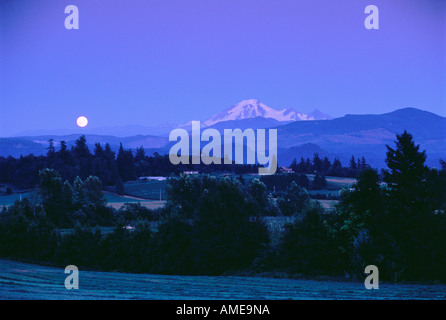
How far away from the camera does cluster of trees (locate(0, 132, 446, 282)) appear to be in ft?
84.5

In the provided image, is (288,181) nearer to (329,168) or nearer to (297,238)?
(329,168)

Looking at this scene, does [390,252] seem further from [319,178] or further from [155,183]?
[155,183]

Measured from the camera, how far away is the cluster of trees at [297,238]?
2575 centimetres

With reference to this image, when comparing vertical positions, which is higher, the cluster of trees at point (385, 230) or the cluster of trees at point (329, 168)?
the cluster of trees at point (329, 168)

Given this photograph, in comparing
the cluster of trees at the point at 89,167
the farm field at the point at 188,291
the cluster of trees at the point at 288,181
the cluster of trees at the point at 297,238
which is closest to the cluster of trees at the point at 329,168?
the cluster of trees at the point at 288,181

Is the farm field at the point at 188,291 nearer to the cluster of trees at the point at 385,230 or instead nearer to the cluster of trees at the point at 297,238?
the cluster of trees at the point at 385,230

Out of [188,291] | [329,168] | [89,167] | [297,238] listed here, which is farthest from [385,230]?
[329,168]

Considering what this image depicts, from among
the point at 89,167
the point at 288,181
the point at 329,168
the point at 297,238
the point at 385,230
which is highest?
the point at 89,167

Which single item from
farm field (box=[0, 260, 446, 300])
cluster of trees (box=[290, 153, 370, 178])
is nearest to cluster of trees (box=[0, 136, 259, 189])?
cluster of trees (box=[290, 153, 370, 178])

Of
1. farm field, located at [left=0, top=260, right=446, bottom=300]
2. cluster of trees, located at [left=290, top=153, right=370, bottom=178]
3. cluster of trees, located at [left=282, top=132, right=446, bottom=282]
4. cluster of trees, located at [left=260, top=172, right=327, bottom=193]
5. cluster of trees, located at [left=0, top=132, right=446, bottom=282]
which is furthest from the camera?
cluster of trees, located at [left=290, top=153, right=370, bottom=178]

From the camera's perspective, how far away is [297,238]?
31719 millimetres

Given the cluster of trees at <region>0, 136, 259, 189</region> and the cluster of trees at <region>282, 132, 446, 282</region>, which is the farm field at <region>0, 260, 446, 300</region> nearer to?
the cluster of trees at <region>282, 132, 446, 282</region>

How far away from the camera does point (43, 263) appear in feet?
121
